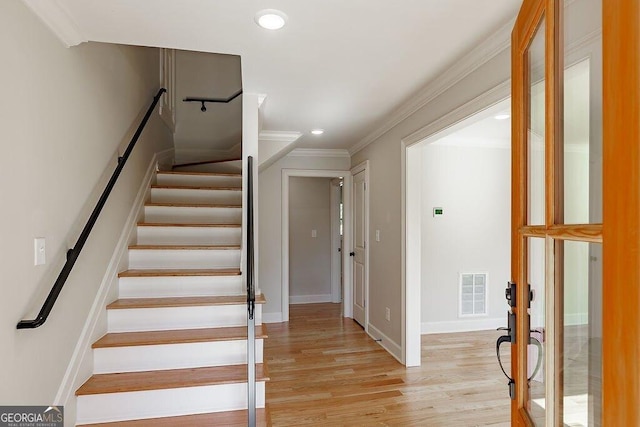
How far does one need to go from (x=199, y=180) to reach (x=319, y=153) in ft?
5.95

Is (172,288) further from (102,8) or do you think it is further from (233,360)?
(102,8)

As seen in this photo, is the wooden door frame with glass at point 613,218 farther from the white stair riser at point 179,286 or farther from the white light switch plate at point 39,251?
the white stair riser at point 179,286

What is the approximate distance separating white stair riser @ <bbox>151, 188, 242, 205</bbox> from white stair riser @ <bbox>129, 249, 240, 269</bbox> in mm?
794

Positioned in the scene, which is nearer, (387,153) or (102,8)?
(102,8)

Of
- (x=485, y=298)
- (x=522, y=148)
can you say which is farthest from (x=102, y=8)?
(x=485, y=298)

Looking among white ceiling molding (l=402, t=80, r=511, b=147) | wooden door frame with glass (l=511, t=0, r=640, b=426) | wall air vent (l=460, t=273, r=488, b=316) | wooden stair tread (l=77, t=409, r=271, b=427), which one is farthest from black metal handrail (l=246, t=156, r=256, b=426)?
wall air vent (l=460, t=273, r=488, b=316)

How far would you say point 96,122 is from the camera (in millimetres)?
2219

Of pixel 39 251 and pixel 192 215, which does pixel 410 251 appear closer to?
pixel 192 215

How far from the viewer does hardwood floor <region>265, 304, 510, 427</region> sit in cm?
246

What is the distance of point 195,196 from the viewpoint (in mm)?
3525

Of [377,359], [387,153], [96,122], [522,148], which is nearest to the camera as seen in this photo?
[522,148]

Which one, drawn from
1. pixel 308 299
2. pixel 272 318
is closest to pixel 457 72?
pixel 272 318

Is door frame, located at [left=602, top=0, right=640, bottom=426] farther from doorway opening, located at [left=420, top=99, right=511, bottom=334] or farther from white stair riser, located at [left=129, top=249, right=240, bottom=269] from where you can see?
doorway opening, located at [left=420, top=99, right=511, bottom=334]

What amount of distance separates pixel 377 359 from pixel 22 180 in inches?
123
